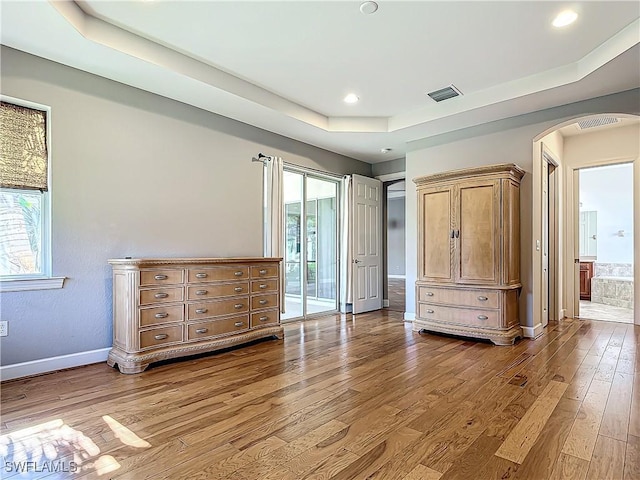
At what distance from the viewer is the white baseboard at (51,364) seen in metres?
2.92

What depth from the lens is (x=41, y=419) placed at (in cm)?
225

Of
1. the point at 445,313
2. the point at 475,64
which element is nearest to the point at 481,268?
the point at 445,313

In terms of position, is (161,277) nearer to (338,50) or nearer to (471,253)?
(338,50)

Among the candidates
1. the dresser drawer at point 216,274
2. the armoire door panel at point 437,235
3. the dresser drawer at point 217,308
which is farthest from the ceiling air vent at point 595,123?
the dresser drawer at point 217,308

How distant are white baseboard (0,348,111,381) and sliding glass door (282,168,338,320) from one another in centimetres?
246

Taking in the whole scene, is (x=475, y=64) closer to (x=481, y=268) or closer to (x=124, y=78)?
(x=481, y=268)

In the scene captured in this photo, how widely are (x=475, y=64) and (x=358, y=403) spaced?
10.6ft

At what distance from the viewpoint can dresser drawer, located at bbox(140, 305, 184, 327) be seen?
321 cm

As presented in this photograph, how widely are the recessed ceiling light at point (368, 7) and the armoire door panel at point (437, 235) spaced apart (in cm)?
240

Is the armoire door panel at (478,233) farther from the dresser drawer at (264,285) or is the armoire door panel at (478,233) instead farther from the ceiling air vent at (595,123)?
the dresser drawer at (264,285)

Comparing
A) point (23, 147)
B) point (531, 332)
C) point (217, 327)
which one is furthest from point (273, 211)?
point (531, 332)

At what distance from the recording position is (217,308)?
373 centimetres

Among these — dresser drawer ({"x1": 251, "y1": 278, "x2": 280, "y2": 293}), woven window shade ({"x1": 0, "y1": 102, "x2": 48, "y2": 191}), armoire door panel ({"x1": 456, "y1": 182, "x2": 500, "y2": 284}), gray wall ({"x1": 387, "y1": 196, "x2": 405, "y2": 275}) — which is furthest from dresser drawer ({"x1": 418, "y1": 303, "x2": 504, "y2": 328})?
gray wall ({"x1": 387, "y1": 196, "x2": 405, "y2": 275})

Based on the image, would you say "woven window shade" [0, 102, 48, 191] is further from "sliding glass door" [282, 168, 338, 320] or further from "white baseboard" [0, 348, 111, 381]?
"sliding glass door" [282, 168, 338, 320]
